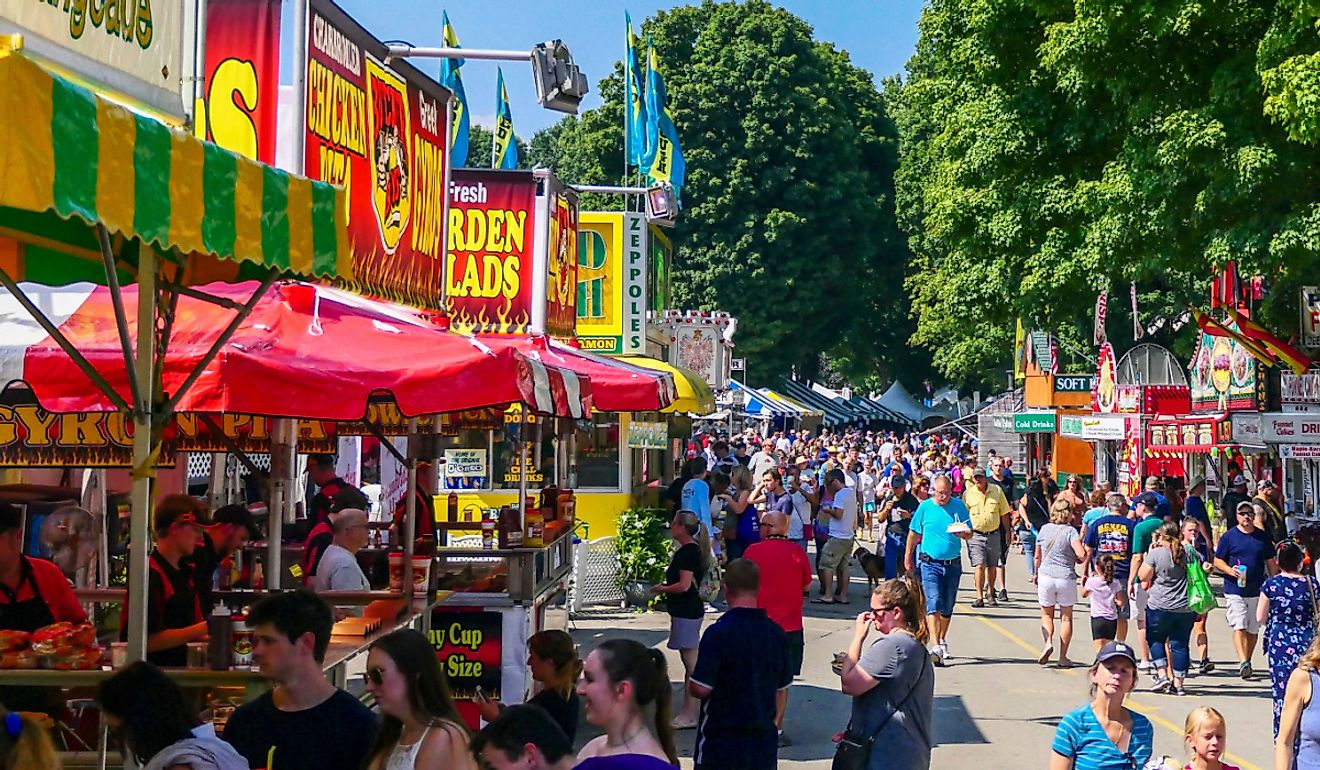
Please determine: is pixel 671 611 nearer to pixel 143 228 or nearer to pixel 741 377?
pixel 143 228

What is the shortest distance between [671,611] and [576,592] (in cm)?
735

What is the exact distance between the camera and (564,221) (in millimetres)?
18672

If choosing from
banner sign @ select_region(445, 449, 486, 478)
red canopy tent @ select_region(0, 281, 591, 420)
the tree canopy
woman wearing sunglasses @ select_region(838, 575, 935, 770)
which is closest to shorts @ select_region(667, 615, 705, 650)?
red canopy tent @ select_region(0, 281, 591, 420)

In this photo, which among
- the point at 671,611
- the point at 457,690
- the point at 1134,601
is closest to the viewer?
the point at 457,690

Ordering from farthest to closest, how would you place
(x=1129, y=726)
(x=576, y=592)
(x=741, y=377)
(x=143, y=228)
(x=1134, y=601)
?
(x=741, y=377), (x=576, y=592), (x=1134, y=601), (x=1129, y=726), (x=143, y=228)

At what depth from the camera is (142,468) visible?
5.74m

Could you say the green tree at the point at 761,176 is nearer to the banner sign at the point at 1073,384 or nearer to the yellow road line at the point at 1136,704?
the banner sign at the point at 1073,384

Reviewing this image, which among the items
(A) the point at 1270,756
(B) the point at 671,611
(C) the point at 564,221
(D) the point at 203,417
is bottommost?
(A) the point at 1270,756

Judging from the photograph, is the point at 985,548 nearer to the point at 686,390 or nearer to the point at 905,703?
the point at 686,390

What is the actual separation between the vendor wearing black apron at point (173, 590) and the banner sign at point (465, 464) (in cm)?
1285

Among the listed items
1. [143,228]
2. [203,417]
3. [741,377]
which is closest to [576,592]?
[203,417]

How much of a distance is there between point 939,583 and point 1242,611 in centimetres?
291

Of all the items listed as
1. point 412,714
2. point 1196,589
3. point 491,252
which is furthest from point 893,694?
point 491,252

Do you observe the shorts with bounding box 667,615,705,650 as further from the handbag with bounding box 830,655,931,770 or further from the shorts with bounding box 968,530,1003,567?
the shorts with bounding box 968,530,1003,567
